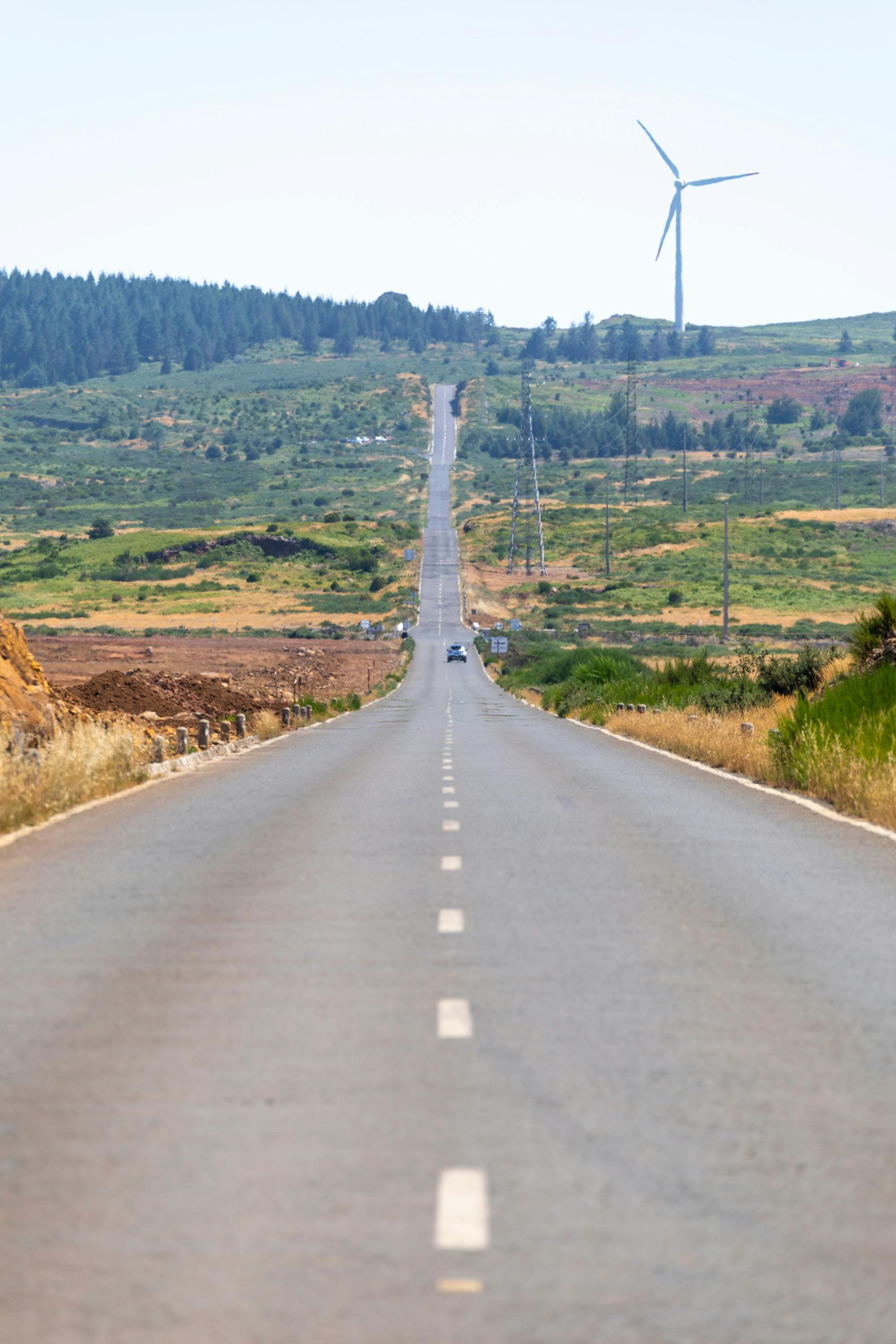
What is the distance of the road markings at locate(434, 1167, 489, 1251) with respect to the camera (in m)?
4.81

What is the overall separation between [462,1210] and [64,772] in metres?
14.9

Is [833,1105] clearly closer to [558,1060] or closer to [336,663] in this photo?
[558,1060]

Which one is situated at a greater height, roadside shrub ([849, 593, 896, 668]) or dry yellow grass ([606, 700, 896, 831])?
roadside shrub ([849, 593, 896, 668])

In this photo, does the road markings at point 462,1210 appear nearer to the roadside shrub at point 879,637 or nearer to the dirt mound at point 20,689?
the dirt mound at point 20,689

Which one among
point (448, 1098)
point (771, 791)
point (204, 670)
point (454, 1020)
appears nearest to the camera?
point (448, 1098)

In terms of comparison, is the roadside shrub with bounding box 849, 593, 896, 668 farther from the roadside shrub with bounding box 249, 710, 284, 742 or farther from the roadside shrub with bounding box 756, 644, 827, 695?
the roadside shrub with bounding box 249, 710, 284, 742

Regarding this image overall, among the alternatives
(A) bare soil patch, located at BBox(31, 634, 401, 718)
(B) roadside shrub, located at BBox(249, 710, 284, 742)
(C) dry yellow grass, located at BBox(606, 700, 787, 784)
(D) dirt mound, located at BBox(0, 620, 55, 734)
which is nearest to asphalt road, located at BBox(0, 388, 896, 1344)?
(D) dirt mound, located at BBox(0, 620, 55, 734)

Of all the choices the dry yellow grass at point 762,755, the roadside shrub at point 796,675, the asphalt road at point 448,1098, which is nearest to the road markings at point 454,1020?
the asphalt road at point 448,1098

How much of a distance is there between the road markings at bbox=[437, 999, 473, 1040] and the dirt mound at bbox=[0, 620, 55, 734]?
51.5ft

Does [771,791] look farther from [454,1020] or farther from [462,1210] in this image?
[462,1210]

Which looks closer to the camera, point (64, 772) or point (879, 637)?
point (64, 772)

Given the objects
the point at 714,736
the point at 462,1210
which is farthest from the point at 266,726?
the point at 462,1210

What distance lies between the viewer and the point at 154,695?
41500mm

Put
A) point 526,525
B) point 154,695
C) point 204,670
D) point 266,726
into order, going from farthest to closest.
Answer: point 526,525
point 204,670
point 154,695
point 266,726
